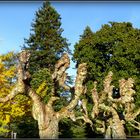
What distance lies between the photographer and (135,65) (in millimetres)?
74438

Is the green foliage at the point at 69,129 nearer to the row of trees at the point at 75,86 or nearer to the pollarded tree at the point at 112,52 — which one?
the row of trees at the point at 75,86

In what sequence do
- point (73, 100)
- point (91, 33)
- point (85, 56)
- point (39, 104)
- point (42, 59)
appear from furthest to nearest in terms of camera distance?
point (42, 59), point (91, 33), point (85, 56), point (73, 100), point (39, 104)

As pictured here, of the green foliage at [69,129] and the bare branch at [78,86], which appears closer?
the bare branch at [78,86]

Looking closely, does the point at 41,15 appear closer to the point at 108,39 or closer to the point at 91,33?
the point at 91,33

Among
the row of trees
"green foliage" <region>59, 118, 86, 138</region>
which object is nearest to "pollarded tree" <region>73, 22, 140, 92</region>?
the row of trees

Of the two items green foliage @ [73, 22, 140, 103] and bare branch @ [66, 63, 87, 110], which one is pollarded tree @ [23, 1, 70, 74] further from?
bare branch @ [66, 63, 87, 110]

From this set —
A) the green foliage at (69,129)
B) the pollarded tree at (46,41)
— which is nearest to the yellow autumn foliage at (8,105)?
the green foliage at (69,129)

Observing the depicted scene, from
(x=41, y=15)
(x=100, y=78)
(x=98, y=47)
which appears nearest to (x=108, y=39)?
(x=98, y=47)

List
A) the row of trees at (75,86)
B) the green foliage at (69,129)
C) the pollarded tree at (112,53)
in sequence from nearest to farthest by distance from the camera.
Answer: the row of trees at (75,86) < the pollarded tree at (112,53) < the green foliage at (69,129)

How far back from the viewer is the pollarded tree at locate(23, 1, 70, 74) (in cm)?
9306

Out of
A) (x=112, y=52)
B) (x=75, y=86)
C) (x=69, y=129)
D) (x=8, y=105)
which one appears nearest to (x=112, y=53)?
(x=112, y=52)

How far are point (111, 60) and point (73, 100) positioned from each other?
46.5 metres

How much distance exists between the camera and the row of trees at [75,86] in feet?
90.7

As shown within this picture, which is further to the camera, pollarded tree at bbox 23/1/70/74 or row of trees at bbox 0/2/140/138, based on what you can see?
pollarded tree at bbox 23/1/70/74
